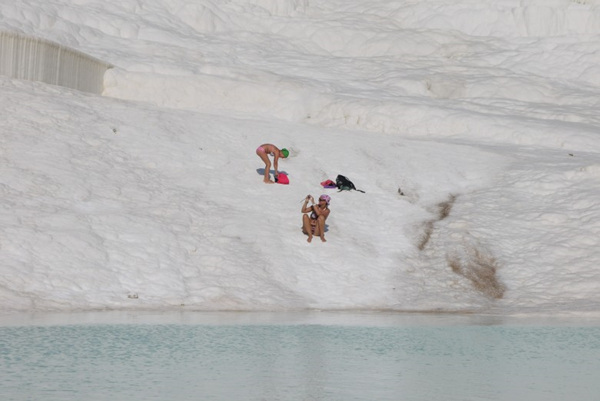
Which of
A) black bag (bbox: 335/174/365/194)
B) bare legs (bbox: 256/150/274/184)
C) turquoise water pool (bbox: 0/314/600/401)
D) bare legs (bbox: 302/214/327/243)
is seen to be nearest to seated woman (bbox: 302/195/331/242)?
bare legs (bbox: 302/214/327/243)

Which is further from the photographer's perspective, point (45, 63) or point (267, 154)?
point (45, 63)

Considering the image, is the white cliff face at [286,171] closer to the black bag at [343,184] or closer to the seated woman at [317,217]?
the black bag at [343,184]

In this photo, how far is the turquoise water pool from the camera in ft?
42.5

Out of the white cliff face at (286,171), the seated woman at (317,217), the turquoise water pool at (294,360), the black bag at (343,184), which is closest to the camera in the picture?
the turquoise water pool at (294,360)

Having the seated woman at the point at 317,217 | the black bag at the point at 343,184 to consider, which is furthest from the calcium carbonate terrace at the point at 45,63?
the seated woman at the point at 317,217

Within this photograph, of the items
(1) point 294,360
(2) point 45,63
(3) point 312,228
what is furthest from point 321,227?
(2) point 45,63

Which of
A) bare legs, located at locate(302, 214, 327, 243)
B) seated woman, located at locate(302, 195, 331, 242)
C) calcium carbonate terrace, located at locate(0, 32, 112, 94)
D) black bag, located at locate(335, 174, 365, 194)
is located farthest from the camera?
calcium carbonate terrace, located at locate(0, 32, 112, 94)

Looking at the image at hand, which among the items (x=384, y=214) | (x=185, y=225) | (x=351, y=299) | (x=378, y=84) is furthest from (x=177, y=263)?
(x=378, y=84)

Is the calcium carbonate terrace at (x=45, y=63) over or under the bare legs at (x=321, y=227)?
over

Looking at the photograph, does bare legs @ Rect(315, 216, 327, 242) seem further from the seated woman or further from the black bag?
the black bag

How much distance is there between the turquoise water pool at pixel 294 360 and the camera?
42.5 feet

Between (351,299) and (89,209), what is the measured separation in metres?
6.95

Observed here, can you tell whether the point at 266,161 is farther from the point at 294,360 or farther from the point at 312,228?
the point at 294,360

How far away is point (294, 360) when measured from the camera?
49.6ft
